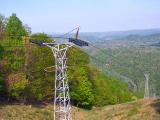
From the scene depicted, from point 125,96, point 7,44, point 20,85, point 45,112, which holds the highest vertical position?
point 7,44

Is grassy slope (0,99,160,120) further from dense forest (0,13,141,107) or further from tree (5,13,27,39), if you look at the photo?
tree (5,13,27,39)

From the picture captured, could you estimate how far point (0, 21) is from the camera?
205ft

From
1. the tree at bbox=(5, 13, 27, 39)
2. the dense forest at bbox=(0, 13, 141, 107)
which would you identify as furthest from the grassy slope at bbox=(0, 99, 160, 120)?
the tree at bbox=(5, 13, 27, 39)

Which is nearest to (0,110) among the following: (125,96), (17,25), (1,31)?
(1,31)

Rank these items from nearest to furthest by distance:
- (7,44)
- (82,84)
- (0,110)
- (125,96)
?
1. (0,110)
2. (7,44)
3. (82,84)
4. (125,96)

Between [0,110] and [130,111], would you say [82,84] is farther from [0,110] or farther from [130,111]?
[0,110]

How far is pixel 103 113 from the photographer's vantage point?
58.2 meters

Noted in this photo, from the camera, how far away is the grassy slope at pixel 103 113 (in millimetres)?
48737

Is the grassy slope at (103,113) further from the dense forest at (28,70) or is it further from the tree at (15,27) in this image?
the tree at (15,27)

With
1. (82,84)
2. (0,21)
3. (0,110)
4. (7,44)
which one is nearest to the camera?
(0,110)

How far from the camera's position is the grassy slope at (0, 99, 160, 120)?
48.7m

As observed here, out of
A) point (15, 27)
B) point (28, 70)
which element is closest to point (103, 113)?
point (28, 70)

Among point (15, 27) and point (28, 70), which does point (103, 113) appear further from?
point (15, 27)

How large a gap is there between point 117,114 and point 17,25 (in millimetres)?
23544
